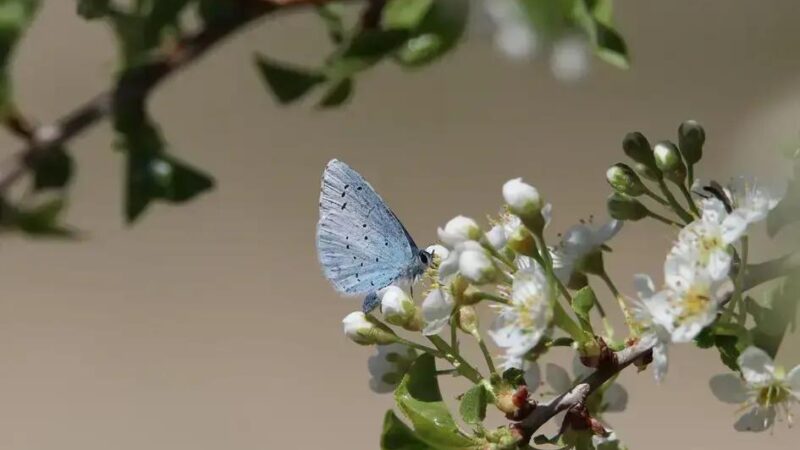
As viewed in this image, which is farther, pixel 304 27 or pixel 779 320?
pixel 304 27

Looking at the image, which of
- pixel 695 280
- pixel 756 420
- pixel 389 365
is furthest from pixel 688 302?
pixel 389 365

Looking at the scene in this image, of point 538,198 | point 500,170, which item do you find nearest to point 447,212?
point 500,170

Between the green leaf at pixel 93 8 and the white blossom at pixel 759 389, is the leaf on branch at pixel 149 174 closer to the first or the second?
the green leaf at pixel 93 8

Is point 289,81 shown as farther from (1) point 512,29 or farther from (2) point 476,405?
(2) point 476,405

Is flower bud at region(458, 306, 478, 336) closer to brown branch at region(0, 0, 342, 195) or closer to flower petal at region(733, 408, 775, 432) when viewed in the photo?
flower petal at region(733, 408, 775, 432)

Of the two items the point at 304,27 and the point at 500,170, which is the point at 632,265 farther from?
the point at 304,27

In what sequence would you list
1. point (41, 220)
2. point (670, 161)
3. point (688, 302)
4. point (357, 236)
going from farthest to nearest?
point (357, 236), point (670, 161), point (688, 302), point (41, 220)
